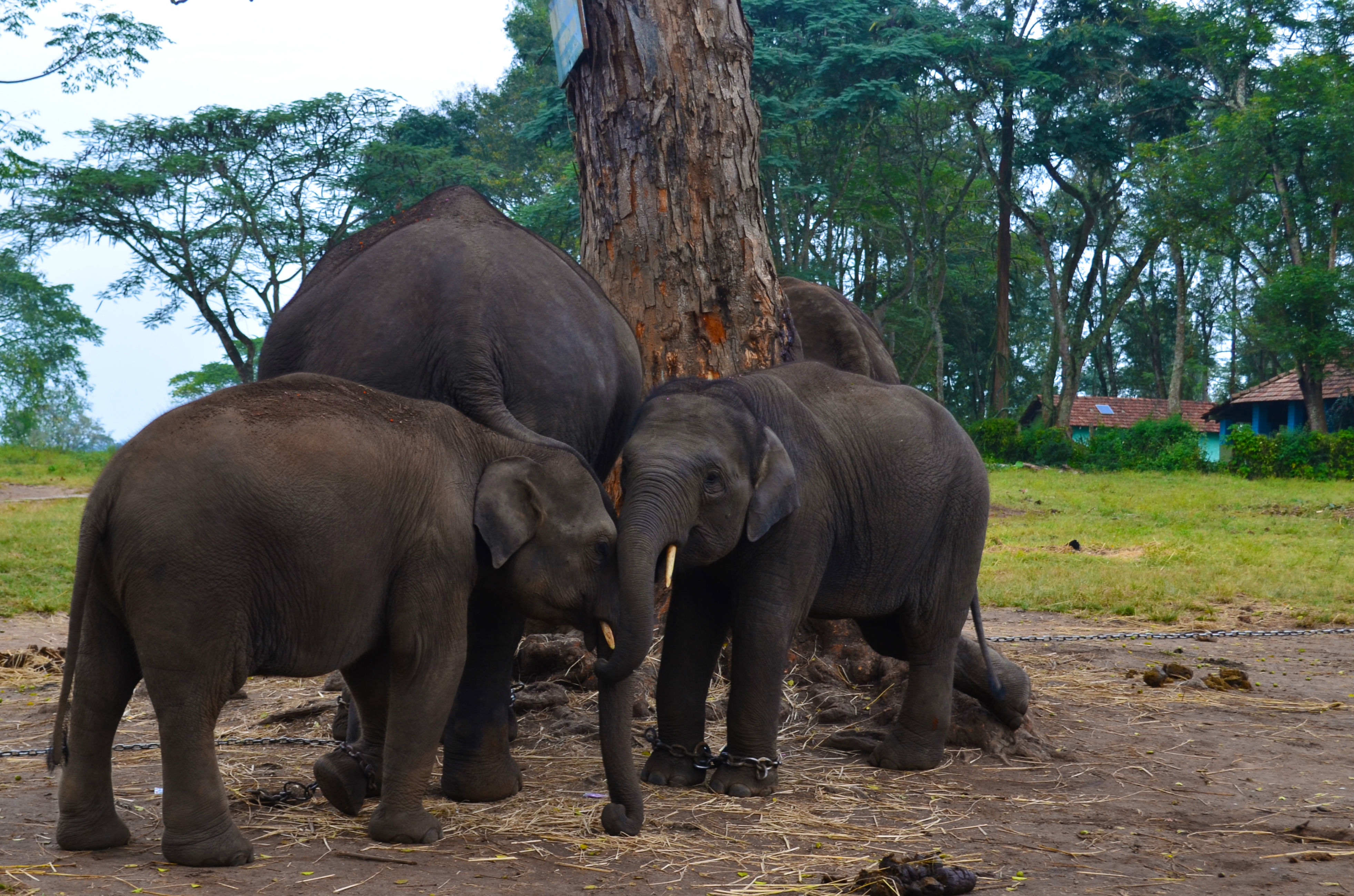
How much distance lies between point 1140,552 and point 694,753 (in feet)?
37.4

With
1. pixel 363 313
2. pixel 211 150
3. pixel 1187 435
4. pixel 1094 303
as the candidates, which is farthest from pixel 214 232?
pixel 1094 303

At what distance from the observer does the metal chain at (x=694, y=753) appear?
5.08m

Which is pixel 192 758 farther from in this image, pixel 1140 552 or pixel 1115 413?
pixel 1115 413

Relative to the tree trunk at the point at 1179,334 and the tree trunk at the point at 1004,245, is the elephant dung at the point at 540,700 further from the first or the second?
the tree trunk at the point at 1179,334

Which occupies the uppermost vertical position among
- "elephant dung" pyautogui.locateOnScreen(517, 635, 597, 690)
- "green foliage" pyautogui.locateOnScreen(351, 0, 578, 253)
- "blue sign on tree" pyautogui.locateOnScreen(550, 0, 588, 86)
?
"green foliage" pyautogui.locateOnScreen(351, 0, 578, 253)

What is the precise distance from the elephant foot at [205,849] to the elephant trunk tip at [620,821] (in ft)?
3.84

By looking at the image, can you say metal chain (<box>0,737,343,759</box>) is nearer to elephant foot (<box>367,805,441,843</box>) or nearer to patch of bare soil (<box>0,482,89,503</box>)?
A: elephant foot (<box>367,805,441,843</box>)

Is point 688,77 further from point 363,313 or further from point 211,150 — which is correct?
point 211,150

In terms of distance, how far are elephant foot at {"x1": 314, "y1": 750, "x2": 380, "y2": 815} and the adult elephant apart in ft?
1.20

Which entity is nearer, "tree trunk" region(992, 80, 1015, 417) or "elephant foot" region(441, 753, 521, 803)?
"elephant foot" region(441, 753, 521, 803)

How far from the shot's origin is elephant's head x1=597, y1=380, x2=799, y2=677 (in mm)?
4316

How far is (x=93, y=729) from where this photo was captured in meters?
3.81

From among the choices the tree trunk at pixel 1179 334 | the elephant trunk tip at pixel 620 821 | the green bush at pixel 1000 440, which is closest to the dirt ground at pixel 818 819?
the elephant trunk tip at pixel 620 821

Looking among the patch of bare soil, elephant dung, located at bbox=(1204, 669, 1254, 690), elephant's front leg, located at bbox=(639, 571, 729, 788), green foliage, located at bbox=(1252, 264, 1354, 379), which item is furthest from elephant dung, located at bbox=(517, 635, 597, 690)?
green foliage, located at bbox=(1252, 264, 1354, 379)
